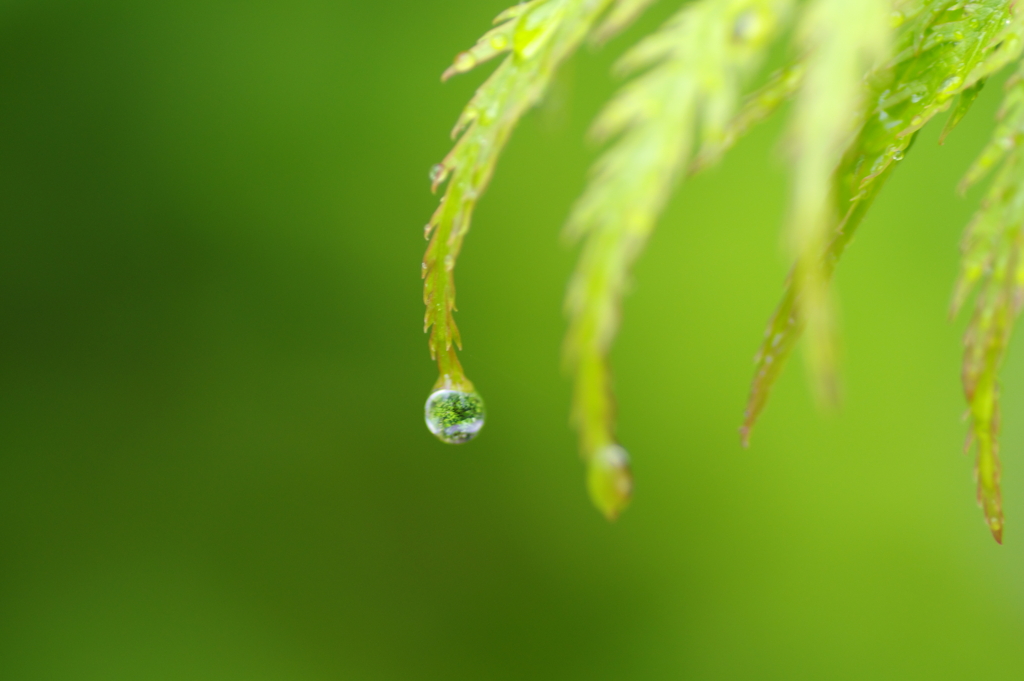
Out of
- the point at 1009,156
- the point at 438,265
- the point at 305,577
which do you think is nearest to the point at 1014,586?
the point at 305,577

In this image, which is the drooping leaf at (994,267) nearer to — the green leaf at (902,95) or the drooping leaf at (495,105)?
the green leaf at (902,95)

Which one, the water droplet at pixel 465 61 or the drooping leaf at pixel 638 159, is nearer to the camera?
the drooping leaf at pixel 638 159

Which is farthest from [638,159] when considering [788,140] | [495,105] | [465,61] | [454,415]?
[454,415]

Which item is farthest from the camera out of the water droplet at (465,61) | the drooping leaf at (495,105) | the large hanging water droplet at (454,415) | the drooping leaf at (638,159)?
the large hanging water droplet at (454,415)

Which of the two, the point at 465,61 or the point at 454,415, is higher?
the point at 465,61

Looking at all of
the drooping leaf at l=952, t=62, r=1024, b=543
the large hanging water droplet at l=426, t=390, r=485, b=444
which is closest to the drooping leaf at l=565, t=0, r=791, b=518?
the drooping leaf at l=952, t=62, r=1024, b=543

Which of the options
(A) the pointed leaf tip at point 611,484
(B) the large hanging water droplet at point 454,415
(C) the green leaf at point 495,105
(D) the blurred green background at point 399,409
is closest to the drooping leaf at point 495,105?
(C) the green leaf at point 495,105

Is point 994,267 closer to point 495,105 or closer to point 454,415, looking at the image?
point 495,105
